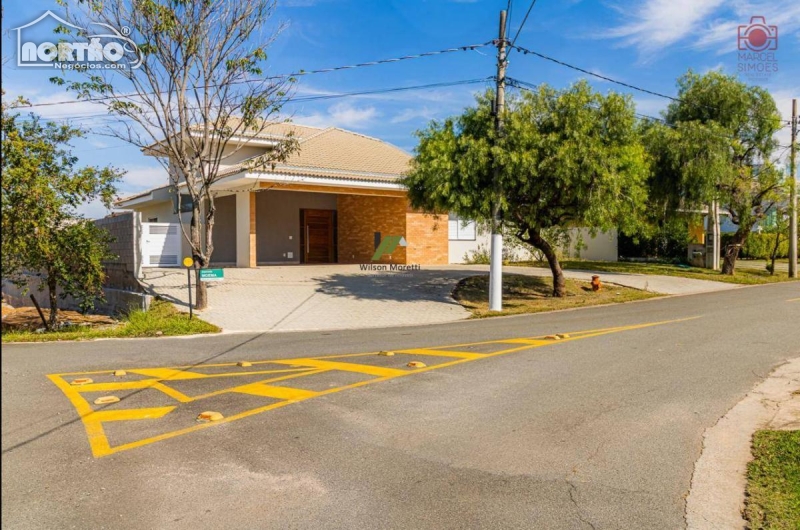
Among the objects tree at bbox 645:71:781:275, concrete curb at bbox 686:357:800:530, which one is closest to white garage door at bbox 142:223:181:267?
tree at bbox 645:71:781:275

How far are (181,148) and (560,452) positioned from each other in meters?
12.2

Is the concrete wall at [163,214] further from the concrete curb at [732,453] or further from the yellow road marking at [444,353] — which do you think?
the concrete curb at [732,453]

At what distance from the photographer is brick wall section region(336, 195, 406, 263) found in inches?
1079

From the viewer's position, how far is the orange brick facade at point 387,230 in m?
27.2

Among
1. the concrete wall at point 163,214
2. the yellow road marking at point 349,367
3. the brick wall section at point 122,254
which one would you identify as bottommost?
the yellow road marking at point 349,367

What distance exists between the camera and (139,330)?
12859 mm

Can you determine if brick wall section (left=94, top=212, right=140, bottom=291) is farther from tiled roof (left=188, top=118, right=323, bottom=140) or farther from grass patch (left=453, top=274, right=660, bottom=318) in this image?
grass patch (left=453, top=274, right=660, bottom=318)

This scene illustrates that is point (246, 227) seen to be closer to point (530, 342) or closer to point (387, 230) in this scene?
point (387, 230)

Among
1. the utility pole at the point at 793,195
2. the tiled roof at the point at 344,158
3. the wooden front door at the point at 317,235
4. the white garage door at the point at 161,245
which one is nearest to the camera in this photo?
the tiled roof at the point at 344,158

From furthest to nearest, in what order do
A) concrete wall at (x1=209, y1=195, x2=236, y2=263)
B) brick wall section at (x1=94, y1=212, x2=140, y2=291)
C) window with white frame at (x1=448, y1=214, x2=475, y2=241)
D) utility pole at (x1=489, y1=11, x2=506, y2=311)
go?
window with white frame at (x1=448, y1=214, x2=475, y2=241) < concrete wall at (x1=209, y1=195, x2=236, y2=263) < brick wall section at (x1=94, y1=212, x2=140, y2=291) < utility pole at (x1=489, y1=11, x2=506, y2=311)

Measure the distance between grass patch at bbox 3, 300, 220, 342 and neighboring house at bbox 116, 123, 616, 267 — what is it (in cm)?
935

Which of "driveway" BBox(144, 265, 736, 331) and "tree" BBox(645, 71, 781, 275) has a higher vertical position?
"tree" BBox(645, 71, 781, 275)

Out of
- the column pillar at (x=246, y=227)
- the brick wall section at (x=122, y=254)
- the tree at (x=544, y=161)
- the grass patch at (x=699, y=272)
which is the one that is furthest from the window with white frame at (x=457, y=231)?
the brick wall section at (x=122, y=254)

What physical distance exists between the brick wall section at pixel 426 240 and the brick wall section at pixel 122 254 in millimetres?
12360
